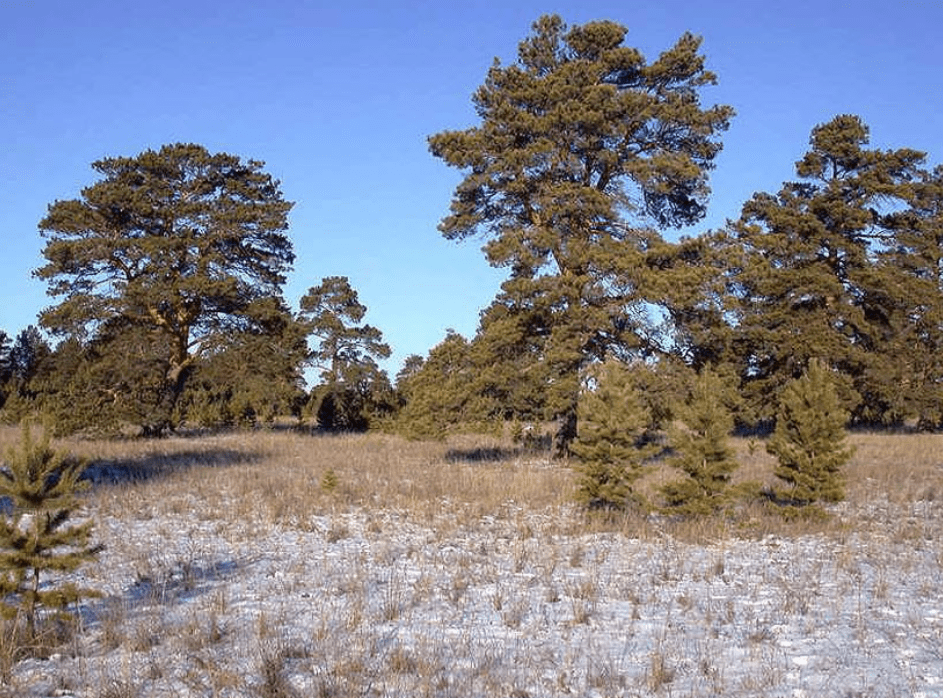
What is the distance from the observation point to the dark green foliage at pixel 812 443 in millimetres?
12250

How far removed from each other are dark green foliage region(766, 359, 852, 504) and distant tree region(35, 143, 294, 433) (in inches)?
798

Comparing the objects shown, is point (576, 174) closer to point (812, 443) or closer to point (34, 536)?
point (812, 443)

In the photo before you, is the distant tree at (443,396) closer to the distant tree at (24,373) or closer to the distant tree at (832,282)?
the distant tree at (24,373)

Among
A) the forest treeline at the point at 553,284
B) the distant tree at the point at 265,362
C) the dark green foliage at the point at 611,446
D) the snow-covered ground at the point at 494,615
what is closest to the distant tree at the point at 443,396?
the forest treeline at the point at 553,284

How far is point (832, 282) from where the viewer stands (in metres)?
29.3

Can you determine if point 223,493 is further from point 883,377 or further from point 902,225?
point 902,225

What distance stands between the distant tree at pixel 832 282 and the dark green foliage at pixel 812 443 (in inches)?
673

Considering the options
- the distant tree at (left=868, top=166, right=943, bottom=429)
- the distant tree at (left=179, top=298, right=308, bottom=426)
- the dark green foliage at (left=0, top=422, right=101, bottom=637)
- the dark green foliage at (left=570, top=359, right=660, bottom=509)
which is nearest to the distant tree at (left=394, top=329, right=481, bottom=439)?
the dark green foliage at (left=570, top=359, right=660, bottom=509)

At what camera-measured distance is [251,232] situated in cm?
2873

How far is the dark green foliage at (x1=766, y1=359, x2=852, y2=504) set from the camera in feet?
40.2

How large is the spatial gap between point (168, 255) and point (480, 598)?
22938 mm

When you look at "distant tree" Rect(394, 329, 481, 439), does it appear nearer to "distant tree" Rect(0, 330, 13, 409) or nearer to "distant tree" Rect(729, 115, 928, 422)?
"distant tree" Rect(729, 115, 928, 422)

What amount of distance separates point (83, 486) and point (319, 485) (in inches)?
341

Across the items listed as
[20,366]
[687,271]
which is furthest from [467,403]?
[20,366]
